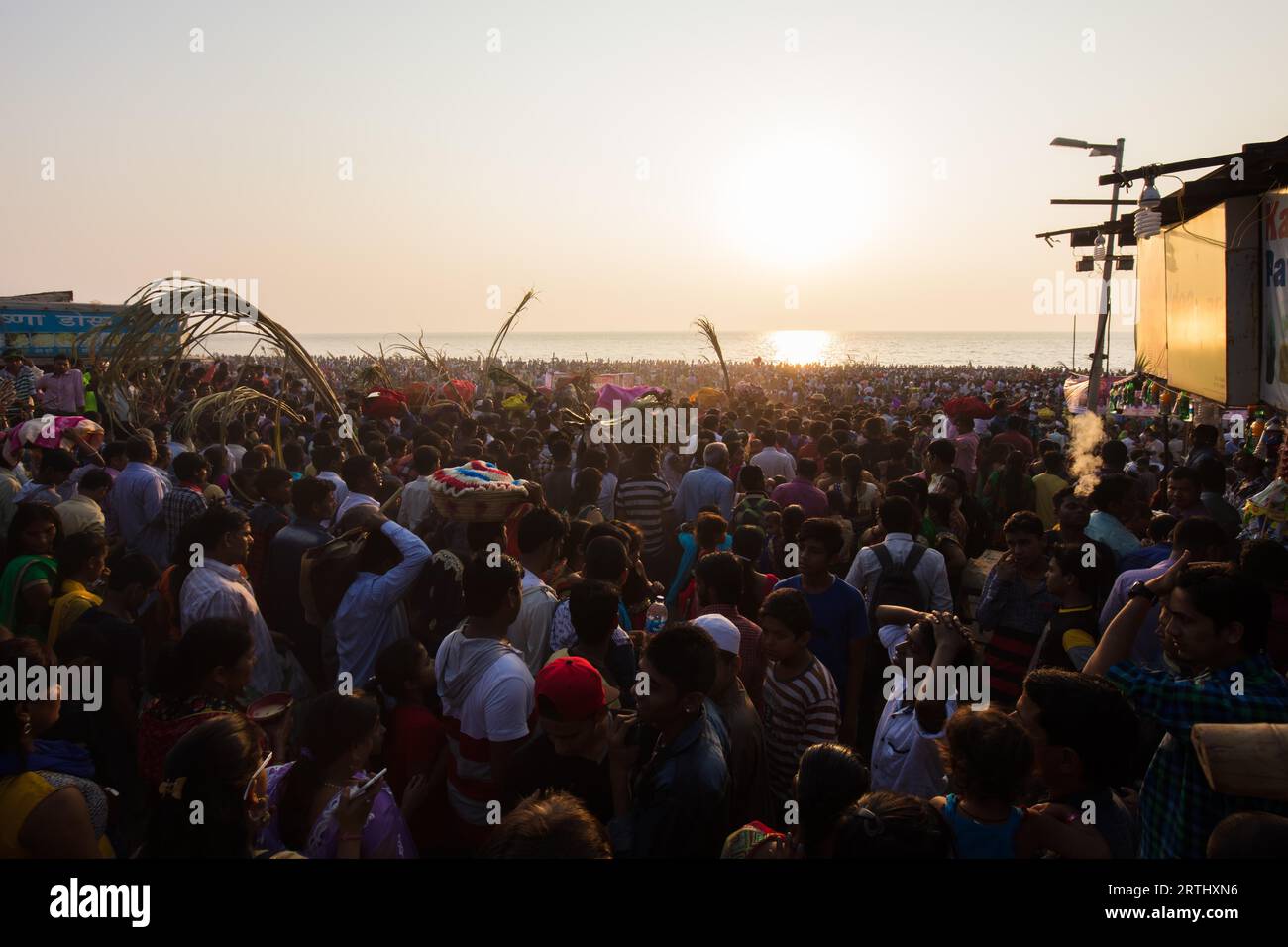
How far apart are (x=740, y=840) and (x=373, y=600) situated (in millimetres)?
2717

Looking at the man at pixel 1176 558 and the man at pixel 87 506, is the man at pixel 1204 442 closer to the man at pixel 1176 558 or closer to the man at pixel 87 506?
the man at pixel 1176 558

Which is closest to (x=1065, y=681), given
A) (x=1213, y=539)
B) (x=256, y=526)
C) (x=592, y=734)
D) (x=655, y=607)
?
(x=592, y=734)

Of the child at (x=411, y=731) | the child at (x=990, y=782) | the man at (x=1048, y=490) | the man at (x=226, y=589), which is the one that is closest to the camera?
the child at (x=990, y=782)

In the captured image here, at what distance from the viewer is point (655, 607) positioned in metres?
4.24

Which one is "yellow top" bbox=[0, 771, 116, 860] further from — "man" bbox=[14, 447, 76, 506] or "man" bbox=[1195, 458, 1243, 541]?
"man" bbox=[1195, 458, 1243, 541]

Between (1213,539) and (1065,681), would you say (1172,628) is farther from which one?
(1213,539)

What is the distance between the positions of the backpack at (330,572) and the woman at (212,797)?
7.25 ft

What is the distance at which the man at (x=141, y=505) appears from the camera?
264 inches

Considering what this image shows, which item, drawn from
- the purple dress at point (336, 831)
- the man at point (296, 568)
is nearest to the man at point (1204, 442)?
the man at point (296, 568)

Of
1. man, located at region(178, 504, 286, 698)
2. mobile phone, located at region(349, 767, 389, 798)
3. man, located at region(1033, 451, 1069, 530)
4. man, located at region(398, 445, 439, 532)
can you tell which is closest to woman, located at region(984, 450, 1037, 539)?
man, located at region(1033, 451, 1069, 530)

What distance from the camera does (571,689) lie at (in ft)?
9.05

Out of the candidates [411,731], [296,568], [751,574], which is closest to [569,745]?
[411,731]

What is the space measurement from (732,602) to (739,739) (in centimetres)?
110
